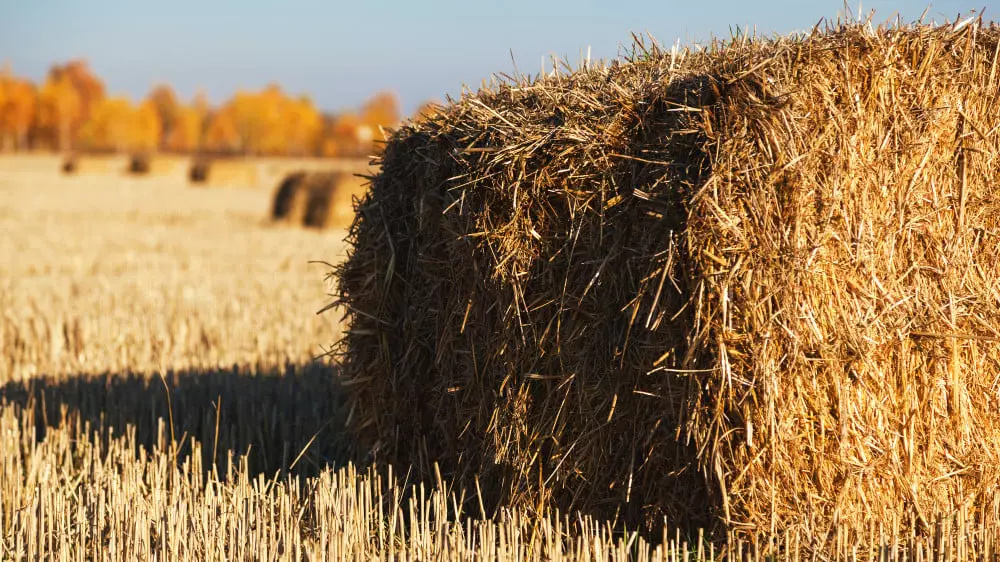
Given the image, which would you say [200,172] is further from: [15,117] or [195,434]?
[15,117]

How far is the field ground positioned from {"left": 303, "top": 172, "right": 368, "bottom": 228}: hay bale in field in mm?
5598

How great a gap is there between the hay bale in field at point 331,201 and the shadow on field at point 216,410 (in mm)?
12988

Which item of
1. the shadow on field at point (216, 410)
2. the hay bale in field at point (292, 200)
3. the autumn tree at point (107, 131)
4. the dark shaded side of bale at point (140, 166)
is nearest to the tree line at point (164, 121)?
the autumn tree at point (107, 131)

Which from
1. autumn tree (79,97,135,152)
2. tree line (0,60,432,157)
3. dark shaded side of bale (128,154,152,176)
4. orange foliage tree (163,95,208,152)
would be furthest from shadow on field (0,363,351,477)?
orange foliage tree (163,95,208,152)

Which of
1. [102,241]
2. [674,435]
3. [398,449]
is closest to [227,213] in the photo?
[102,241]

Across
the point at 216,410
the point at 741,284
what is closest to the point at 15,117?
the point at 216,410

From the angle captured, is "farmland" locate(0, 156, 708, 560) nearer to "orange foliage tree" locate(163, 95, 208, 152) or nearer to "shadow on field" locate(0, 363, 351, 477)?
"shadow on field" locate(0, 363, 351, 477)

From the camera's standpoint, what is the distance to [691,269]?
3494mm

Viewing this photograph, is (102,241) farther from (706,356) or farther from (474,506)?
(706,356)

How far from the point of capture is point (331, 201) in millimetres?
19844

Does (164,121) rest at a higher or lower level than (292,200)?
higher

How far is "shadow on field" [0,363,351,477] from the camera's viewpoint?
217 inches

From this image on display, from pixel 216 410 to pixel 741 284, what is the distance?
12.5ft

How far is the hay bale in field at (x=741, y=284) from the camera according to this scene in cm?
352
